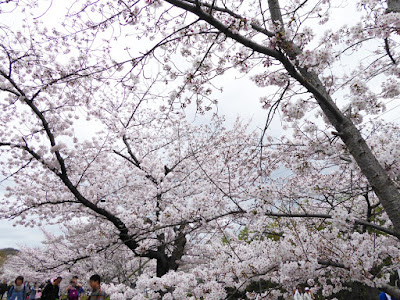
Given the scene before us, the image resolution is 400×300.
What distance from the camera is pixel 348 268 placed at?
2287 millimetres

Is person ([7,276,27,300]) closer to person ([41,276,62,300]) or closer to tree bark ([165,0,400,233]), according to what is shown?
person ([41,276,62,300])

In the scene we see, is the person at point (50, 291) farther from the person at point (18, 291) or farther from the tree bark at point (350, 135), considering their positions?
the tree bark at point (350, 135)

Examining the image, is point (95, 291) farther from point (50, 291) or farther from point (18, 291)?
point (18, 291)

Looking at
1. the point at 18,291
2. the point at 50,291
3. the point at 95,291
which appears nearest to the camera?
the point at 95,291

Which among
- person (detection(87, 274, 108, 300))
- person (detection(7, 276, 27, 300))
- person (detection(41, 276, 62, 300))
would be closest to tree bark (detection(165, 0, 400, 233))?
person (detection(87, 274, 108, 300))

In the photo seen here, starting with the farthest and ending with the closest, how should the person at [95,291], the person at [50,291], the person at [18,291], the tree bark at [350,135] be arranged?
1. the person at [18,291]
2. the person at [50,291]
3. the person at [95,291]
4. the tree bark at [350,135]

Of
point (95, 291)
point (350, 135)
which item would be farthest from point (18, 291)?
point (350, 135)

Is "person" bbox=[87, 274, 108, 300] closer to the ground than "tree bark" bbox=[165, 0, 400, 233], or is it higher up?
closer to the ground

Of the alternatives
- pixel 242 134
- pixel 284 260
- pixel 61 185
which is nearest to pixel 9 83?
pixel 61 185

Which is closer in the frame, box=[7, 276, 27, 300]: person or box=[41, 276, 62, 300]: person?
box=[41, 276, 62, 300]: person

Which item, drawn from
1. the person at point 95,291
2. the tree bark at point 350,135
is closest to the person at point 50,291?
the person at point 95,291

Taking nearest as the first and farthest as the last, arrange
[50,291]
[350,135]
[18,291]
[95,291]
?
1. [350,135]
2. [95,291]
3. [50,291]
4. [18,291]

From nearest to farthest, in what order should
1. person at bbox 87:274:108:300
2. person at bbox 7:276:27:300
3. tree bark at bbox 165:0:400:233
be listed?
tree bark at bbox 165:0:400:233 < person at bbox 87:274:108:300 < person at bbox 7:276:27:300

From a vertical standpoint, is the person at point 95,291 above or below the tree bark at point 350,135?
below
